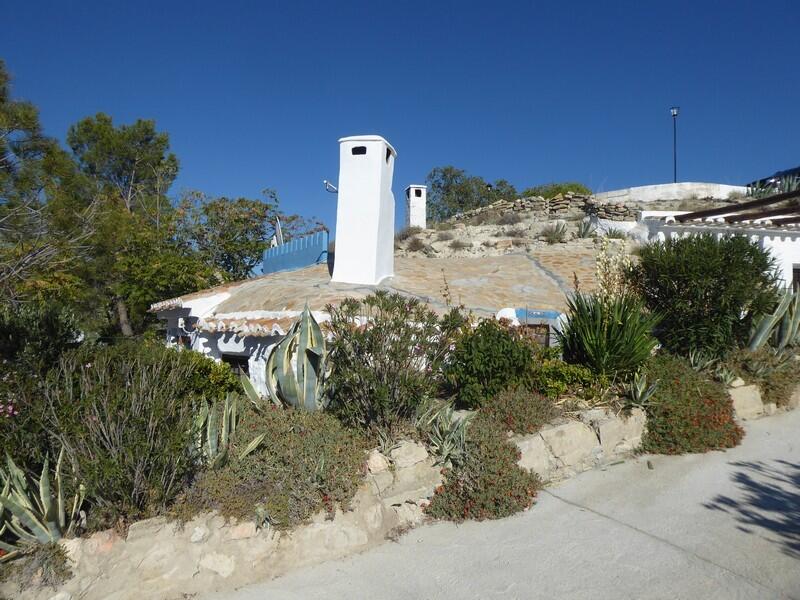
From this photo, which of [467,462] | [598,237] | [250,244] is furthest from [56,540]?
[598,237]

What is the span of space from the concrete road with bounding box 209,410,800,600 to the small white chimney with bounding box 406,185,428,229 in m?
17.3

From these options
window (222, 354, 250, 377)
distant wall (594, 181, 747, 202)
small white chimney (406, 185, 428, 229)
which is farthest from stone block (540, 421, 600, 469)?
distant wall (594, 181, 747, 202)

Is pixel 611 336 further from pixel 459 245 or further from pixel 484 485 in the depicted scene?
pixel 459 245

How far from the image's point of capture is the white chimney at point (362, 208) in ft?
30.7

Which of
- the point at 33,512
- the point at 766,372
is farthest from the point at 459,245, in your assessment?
the point at 33,512

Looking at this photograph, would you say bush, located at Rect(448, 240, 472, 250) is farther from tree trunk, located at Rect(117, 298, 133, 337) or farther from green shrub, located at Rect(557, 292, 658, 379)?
green shrub, located at Rect(557, 292, 658, 379)

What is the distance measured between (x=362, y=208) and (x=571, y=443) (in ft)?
18.2

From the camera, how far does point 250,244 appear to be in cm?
1798

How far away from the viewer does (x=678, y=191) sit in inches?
1150

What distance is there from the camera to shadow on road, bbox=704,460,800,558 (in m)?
4.40

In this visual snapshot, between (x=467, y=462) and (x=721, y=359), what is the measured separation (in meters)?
5.11

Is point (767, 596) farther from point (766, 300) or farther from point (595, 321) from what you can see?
point (766, 300)

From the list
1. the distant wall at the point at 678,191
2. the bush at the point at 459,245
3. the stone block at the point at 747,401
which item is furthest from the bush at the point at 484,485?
the distant wall at the point at 678,191

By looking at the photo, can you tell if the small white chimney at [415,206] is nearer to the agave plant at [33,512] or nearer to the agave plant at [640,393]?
the agave plant at [640,393]
